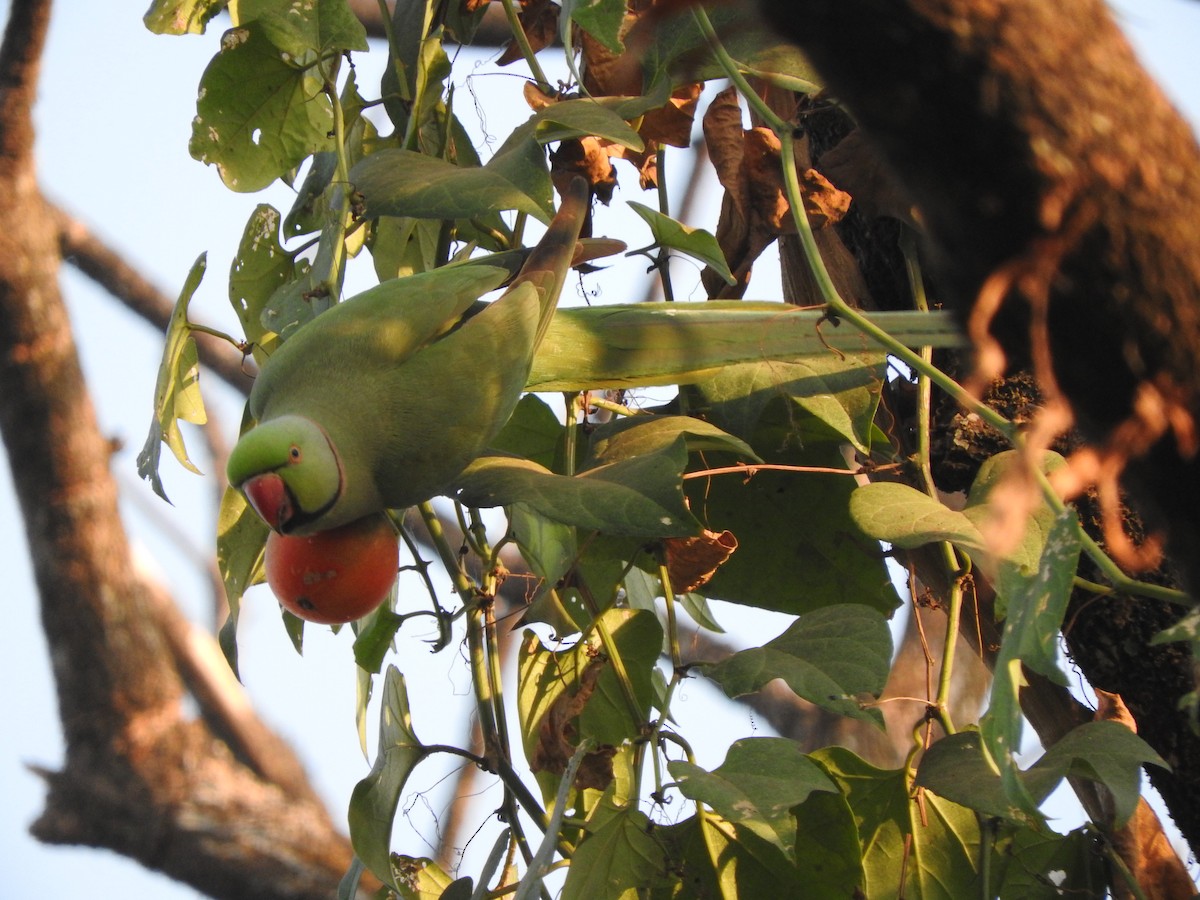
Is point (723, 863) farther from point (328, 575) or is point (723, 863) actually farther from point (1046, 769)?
point (328, 575)

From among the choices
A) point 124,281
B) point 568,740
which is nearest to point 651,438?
point 568,740

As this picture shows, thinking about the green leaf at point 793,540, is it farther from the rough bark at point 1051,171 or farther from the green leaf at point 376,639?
the rough bark at point 1051,171

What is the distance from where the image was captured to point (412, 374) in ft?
4.83

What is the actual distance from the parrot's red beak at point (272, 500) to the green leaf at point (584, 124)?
1.60ft

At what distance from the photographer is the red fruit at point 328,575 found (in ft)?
3.99

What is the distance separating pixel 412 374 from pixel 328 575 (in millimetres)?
352

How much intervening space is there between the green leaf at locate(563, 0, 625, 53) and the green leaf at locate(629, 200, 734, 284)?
190mm

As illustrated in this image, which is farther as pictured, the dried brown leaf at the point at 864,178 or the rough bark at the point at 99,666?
the rough bark at the point at 99,666

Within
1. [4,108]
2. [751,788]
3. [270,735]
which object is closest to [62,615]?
[270,735]

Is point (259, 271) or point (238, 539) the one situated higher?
point (259, 271)

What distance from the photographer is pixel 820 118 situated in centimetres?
156

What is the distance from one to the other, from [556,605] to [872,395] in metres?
Result: 0.44

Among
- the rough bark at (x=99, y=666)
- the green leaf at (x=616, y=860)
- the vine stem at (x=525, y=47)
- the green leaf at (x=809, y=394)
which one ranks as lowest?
the rough bark at (x=99, y=666)

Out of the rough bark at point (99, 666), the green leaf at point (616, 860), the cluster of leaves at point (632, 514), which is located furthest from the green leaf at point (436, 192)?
the rough bark at point (99, 666)
